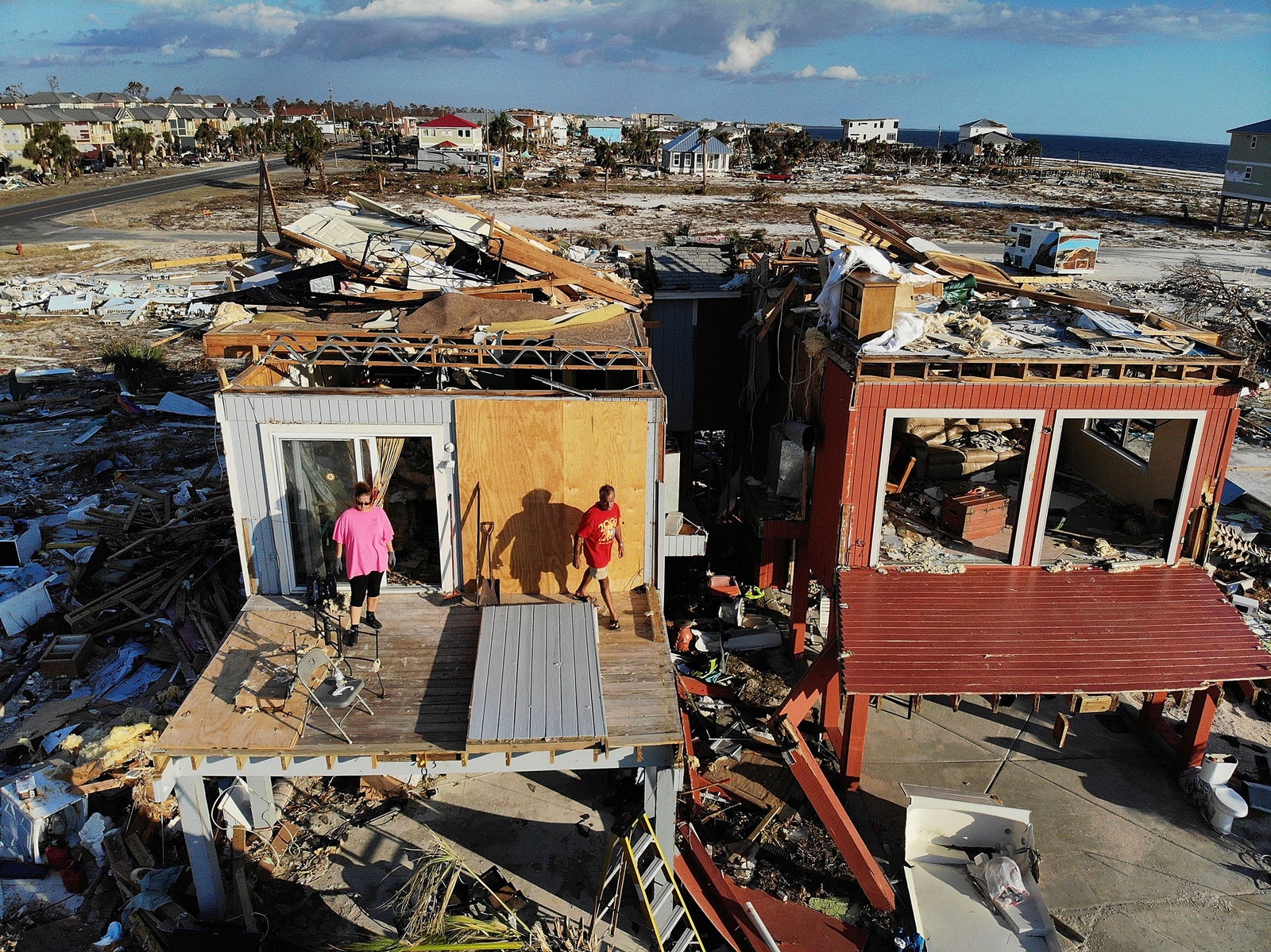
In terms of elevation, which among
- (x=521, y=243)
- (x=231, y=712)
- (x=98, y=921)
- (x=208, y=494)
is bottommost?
(x=98, y=921)

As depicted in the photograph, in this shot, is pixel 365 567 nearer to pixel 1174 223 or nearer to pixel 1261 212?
pixel 1174 223

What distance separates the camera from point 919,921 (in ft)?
26.3

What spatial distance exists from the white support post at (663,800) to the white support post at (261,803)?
4.02 m

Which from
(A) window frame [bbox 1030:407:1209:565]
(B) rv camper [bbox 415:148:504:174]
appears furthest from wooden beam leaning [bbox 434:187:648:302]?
(B) rv camper [bbox 415:148:504:174]

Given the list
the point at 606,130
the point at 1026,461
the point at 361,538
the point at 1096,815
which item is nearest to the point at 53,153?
the point at 606,130

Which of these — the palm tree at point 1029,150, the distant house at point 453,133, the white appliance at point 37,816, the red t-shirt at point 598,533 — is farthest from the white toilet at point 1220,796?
the palm tree at point 1029,150

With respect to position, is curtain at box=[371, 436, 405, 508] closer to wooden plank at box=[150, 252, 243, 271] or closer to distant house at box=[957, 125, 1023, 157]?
wooden plank at box=[150, 252, 243, 271]

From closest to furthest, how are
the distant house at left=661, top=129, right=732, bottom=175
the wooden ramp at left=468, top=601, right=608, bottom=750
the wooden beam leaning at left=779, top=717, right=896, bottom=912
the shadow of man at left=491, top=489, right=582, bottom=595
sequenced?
the wooden ramp at left=468, top=601, right=608, bottom=750 < the wooden beam leaning at left=779, top=717, right=896, bottom=912 < the shadow of man at left=491, top=489, right=582, bottom=595 < the distant house at left=661, top=129, right=732, bottom=175

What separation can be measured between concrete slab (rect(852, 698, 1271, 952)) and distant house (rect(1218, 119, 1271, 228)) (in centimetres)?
5860

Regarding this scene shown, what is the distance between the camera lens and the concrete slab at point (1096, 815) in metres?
8.40

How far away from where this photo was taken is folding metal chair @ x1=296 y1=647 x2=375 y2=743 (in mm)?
7629

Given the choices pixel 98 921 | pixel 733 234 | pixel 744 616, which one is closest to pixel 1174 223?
pixel 733 234

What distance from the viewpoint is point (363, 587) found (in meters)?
8.82

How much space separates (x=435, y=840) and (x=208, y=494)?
936 centimetres
